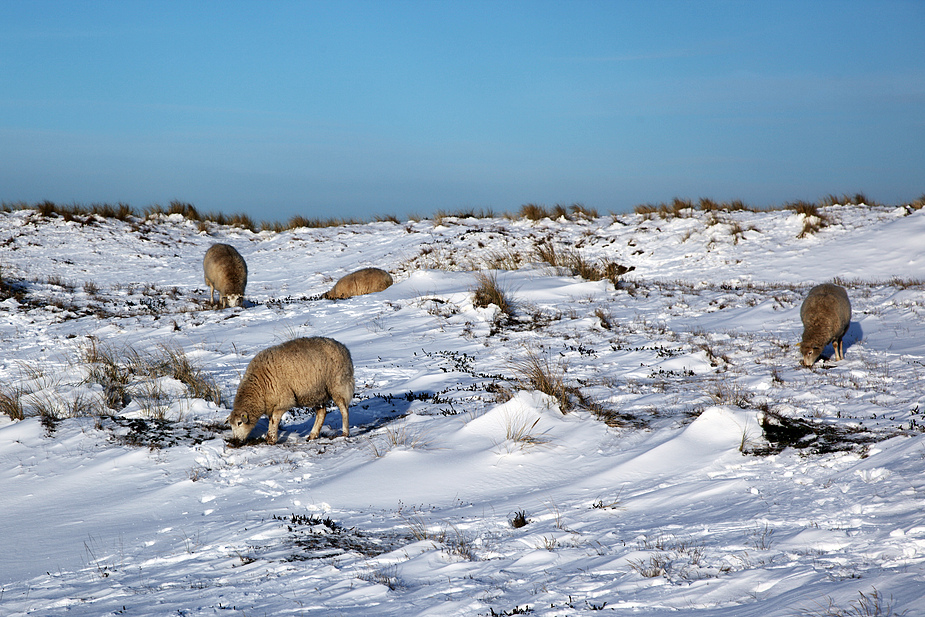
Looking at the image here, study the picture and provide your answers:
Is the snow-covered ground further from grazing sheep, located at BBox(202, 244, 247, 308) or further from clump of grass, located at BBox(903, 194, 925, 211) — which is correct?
clump of grass, located at BBox(903, 194, 925, 211)

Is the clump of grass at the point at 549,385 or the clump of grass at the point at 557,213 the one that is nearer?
the clump of grass at the point at 549,385

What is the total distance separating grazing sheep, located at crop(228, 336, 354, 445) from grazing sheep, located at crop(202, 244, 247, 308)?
7.90m

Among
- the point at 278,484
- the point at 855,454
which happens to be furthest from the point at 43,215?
the point at 855,454

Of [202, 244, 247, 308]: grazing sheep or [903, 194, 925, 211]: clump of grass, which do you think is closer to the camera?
[202, 244, 247, 308]: grazing sheep

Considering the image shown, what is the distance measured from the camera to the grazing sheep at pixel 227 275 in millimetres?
14164

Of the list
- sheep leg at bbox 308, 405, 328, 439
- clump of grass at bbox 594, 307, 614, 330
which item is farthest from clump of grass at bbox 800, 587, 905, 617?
clump of grass at bbox 594, 307, 614, 330

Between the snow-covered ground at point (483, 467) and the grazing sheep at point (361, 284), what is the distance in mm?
1533

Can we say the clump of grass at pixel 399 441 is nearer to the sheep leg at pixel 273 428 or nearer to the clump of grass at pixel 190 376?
the sheep leg at pixel 273 428

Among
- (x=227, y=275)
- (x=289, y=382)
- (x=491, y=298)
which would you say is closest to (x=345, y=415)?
(x=289, y=382)

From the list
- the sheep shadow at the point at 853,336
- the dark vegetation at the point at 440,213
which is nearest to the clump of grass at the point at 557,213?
the dark vegetation at the point at 440,213

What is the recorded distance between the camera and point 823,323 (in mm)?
9188

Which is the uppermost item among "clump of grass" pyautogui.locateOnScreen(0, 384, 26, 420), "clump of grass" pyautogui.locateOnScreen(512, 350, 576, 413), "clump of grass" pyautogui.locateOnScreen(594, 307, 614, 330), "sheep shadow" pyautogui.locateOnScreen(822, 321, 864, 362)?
"clump of grass" pyautogui.locateOnScreen(594, 307, 614, 330)

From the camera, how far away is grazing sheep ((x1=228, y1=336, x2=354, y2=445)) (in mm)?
6641

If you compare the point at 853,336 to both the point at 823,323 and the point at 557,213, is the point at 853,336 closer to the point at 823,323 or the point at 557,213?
the point at 823,323
